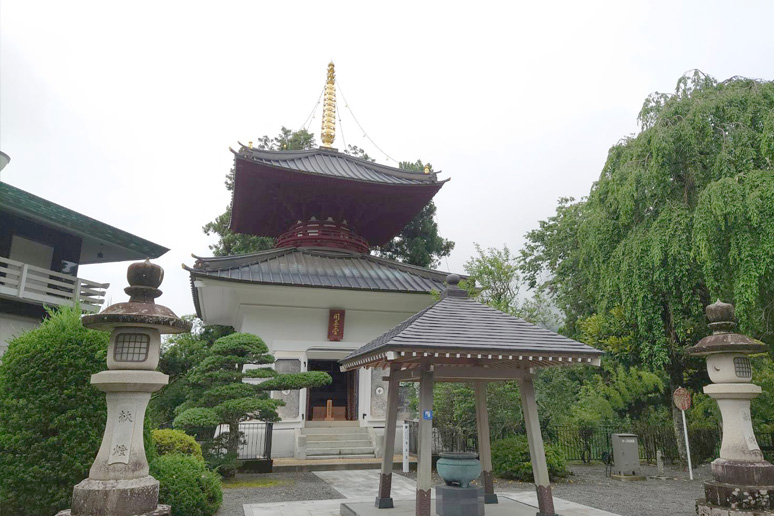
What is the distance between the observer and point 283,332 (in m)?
16.3

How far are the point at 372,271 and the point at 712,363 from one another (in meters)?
10.9

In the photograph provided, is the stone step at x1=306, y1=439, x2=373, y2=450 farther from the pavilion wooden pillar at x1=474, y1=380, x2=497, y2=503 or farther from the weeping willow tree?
the weeping willow tree

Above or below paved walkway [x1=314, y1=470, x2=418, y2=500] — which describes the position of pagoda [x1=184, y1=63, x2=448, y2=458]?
above

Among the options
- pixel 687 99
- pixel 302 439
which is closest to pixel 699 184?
pixel 687 99

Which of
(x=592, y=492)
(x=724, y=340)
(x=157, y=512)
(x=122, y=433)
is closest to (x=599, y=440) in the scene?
(x=592, y=492)

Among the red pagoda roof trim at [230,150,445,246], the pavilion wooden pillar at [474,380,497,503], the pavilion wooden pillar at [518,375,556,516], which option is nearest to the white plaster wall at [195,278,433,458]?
the red pagoda roof trim at [230,150,445,246]

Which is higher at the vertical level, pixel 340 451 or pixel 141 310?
pixel 141 310

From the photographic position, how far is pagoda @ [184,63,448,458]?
15.5m

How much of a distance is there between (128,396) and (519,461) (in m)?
9.86

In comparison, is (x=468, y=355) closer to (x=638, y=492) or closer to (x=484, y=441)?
(x=484, y=441)

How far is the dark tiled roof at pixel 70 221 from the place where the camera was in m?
15.3

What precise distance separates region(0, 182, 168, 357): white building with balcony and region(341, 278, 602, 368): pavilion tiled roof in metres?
12.0

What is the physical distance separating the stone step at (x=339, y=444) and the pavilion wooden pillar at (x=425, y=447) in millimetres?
8292

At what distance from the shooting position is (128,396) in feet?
19.5
